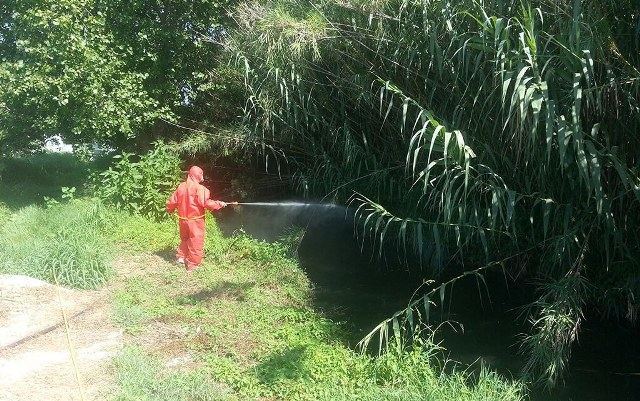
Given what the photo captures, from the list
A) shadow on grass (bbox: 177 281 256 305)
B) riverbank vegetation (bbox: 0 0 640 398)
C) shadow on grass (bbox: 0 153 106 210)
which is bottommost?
shadow on grass (bbox: 0 153 106 210)

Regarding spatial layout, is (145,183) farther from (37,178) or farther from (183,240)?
(37,178)

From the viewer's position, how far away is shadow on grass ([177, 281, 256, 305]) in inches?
260

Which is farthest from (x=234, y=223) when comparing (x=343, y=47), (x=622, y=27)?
(x=622, y=27)

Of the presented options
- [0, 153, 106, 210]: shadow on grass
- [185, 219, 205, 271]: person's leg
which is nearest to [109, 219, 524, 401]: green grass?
[185, 219, 205, 271]: person's leg

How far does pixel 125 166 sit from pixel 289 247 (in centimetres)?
293

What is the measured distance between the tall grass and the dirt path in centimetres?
227

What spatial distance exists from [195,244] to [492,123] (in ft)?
12.9

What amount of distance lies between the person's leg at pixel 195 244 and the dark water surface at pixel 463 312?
1324 mm

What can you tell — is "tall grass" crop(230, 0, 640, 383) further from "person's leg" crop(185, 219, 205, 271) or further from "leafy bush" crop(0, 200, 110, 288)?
"leafy bush" crop(0, 200, 110, 288)

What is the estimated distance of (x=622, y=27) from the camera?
15.9 feet

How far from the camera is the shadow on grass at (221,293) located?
260 inches

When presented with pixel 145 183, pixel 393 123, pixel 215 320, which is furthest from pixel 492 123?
pixel 145 183

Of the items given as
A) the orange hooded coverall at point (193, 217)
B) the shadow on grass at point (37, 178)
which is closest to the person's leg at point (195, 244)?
the orange hooded coverall at point (193, 217)

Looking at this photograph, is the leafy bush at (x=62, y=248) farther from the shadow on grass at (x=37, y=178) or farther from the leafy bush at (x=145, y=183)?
the shadow on grass at (x=37, y=178)
